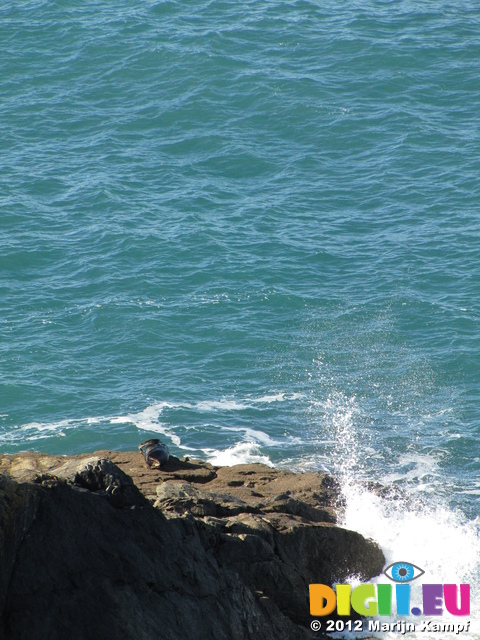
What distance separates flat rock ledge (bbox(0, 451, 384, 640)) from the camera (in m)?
16.2

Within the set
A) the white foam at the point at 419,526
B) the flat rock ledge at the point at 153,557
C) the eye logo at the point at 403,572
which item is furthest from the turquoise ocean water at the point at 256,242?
the flat rock ledge at the point at 153,557

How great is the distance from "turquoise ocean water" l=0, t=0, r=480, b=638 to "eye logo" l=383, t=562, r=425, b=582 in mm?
402

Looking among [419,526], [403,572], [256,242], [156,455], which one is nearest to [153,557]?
[156,455]

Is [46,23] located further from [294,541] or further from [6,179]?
[294,541]

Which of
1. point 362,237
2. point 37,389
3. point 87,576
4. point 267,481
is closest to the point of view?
Answer: point 87,576

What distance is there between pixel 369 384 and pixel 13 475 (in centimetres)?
2131

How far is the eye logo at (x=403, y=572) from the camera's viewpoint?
23.7 m

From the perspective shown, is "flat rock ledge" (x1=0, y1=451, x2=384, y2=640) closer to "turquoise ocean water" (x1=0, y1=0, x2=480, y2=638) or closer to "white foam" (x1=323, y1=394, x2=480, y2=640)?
"white foam" (x1=323, y1=394, x2=480, y2=640)

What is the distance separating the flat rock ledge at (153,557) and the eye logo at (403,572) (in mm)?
422

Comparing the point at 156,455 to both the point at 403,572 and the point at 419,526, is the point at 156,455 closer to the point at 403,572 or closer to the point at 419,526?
the point at 403,572

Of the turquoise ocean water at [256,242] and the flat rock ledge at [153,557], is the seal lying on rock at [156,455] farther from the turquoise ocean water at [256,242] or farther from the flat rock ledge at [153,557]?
the turquoise ocean water at [256,242]

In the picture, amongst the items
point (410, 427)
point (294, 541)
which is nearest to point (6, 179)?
point (410, 427)

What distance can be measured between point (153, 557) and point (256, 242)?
30.1 metres

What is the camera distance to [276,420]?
3431 cm
